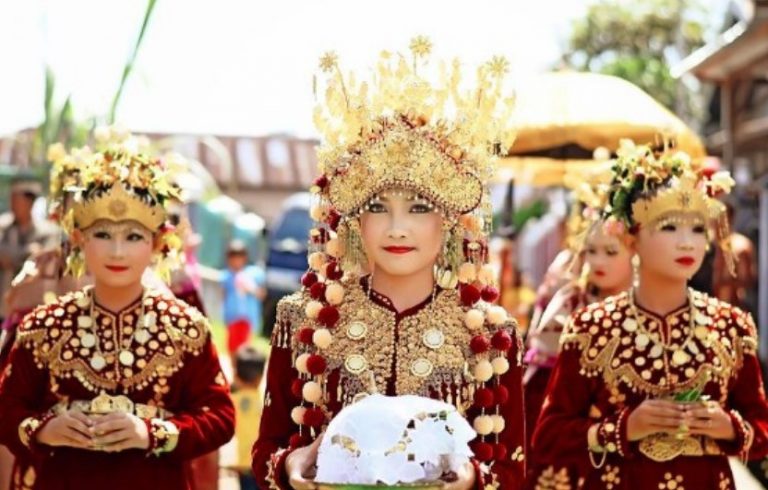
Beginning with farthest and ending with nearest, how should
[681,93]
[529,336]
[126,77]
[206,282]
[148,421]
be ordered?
[681,93] < [206,282] < [126,77] < [529,336] < [148,421]

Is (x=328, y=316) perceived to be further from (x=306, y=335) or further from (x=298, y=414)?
(x=298, y=414)

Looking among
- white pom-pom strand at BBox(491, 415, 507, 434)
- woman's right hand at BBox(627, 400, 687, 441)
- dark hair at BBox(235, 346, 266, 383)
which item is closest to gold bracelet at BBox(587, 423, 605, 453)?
woman's right hand at BBox(627, 400, 687, 441)

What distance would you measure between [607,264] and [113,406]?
96.1 inches

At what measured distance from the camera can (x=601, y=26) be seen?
36.6 metres

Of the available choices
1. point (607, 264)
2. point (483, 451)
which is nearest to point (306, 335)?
point (483, 451)

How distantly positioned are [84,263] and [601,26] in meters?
29.9

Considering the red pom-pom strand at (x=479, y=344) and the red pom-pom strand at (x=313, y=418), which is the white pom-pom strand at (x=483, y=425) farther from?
the red pom-pom strand at (x=313, y=418)

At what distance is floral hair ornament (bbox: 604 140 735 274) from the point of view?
7062mm

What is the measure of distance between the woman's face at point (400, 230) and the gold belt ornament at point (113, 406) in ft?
4.87

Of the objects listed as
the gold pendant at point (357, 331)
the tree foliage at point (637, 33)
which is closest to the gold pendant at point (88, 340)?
the gold pendant at point (357, 331)

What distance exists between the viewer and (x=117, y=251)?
7.13 meters

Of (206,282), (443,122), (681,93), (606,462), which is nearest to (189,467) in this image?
(606,462)

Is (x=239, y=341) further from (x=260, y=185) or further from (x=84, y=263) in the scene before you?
(x=260, y=185)

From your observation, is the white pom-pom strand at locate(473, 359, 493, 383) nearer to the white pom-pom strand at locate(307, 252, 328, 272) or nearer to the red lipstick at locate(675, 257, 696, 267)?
the white pom-pom strand at locate(307, 252, 328, 272)
